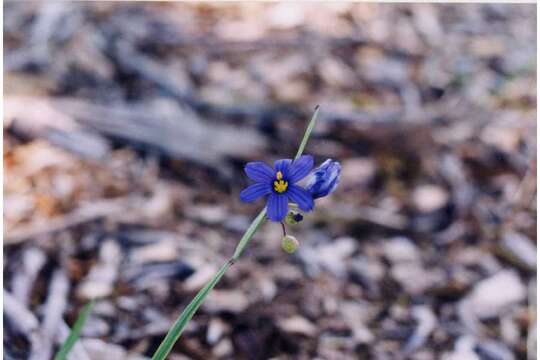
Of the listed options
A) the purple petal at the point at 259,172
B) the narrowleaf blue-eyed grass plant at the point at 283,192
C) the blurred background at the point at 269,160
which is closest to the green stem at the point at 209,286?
the narrowleaf blue-eyed grass plant at the point at 283,192

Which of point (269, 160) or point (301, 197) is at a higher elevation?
point (269, 160)

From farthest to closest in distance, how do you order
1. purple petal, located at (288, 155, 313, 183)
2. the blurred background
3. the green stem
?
the blurred background
purple petal, located at (288, 155, 313, 183)
the green stem

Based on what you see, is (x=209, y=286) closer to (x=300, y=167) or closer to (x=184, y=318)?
(x=184, y=318)

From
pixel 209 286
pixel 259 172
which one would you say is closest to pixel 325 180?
pixel 259 172

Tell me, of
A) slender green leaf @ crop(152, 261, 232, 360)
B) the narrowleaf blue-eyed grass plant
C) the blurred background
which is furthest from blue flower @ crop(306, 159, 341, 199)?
the blurred background

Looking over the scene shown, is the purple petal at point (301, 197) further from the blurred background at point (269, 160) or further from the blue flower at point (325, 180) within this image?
the blurred background at point (269, 160)

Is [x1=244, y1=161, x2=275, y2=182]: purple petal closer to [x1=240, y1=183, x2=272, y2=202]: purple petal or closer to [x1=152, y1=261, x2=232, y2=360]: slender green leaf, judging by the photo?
[x1=240, y1=183, x2=272, y2=202]: purple petal

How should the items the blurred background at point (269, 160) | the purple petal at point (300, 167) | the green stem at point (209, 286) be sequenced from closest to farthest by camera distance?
1. the green stem at point (209, 286)
2. the purple petal at point (300, 167)
3. the blurred background at point (269, 160)
